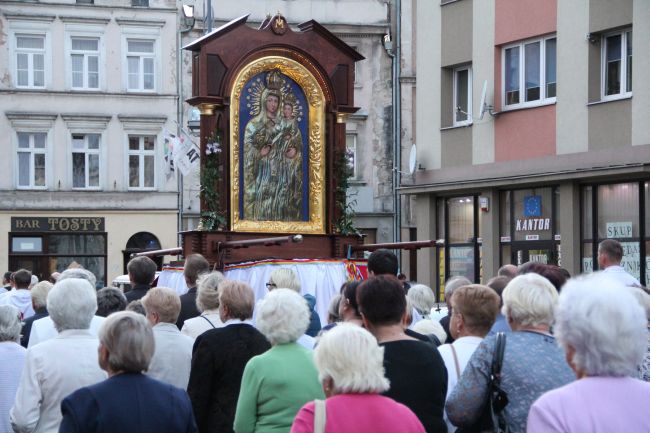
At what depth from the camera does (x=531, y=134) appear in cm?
2283

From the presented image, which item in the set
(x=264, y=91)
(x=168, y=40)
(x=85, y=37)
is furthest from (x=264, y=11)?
(x=264, y=91)

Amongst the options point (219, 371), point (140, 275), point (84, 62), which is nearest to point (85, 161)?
point (84, 62)

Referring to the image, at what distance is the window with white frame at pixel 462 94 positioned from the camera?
24994 millimetres

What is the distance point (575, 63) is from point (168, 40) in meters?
22.2

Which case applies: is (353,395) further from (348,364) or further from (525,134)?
(525,134)

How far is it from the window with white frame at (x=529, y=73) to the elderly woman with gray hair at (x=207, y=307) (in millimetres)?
14551

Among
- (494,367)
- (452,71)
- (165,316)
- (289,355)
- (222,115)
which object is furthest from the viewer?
(452,71)

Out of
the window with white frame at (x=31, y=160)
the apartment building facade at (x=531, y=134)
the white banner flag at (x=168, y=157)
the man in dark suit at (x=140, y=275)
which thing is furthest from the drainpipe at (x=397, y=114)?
the man in dark suit at (x=140, y=275)

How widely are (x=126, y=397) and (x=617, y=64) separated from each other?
16.9m

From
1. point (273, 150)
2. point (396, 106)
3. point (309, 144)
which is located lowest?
point (273, 150)

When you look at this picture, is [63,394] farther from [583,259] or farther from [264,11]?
[264,11]

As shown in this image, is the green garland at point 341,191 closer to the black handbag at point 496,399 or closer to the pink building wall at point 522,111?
the pink building wall at point 522,111

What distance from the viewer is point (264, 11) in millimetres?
41969

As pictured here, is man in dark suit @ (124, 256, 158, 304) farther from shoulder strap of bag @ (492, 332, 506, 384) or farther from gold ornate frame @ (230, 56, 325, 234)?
shoulder strap of bag @ (492, 332, 506, 384)
